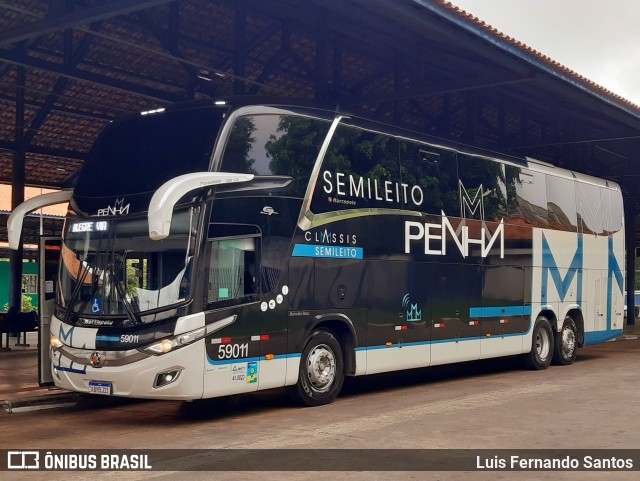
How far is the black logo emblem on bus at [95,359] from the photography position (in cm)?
1004

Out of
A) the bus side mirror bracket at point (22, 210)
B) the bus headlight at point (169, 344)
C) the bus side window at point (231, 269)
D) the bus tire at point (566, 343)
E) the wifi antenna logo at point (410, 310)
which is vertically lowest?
the bus tire at point (566, 343)

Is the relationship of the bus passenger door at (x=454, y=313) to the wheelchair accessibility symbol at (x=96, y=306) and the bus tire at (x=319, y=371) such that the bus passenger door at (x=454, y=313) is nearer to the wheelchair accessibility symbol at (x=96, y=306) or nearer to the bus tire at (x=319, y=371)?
the bus tire at (x=319, y=371)

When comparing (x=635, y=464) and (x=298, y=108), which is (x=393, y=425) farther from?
(x=298, y=108)

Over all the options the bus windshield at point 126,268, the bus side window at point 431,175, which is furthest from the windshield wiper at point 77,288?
the bus side window at point 431,175

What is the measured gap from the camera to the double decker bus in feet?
32.6

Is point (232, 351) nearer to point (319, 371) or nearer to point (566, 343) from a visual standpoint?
point (319, 371)

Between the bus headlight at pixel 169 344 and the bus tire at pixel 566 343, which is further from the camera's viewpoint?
the bus tire at pixel 566 343

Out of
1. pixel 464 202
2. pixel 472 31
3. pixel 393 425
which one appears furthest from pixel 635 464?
pixel 472 31

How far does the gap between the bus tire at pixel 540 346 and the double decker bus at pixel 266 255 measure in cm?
166

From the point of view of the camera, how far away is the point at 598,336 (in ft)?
61.6

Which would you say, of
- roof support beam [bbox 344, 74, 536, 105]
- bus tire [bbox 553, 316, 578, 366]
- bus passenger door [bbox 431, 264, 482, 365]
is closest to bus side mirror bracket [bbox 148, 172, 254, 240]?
bus passenger door [bbox 431, 264, 482, 365]

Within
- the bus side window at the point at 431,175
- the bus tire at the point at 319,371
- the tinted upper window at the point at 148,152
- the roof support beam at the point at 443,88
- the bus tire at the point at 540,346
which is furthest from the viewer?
the bus tire at the point at 540,346

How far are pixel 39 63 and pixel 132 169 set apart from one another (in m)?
5.53

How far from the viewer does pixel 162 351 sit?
974 cm
